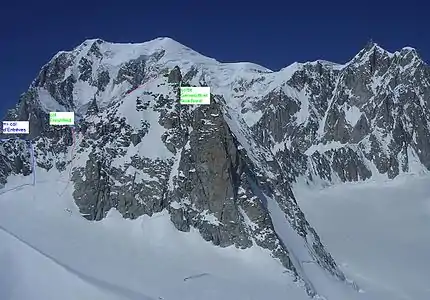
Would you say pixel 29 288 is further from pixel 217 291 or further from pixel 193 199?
pixel 193 199

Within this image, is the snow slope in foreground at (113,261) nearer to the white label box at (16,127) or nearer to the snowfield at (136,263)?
the snowfield at (136,263)

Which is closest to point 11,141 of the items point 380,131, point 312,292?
point 312,292

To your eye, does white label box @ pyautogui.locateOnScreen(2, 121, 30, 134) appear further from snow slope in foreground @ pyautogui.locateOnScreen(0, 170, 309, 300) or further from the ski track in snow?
the ski track in snow

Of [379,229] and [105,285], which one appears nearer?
[105,285]

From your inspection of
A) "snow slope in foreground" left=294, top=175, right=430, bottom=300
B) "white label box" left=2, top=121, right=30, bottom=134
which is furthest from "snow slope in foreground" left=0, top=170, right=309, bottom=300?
"snow slope in foreground" left=294, top=175, right=430, bottom=300

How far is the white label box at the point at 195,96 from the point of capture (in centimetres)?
7379

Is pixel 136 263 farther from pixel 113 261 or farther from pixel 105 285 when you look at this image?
pixel 105 285

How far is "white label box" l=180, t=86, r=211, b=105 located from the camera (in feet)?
242

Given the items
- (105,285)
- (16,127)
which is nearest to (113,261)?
(105,285)

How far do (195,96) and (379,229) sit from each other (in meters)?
58.6

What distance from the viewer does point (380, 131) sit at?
172 metres

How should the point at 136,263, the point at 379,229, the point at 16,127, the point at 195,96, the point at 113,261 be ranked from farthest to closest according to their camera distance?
the point at 379,229
the point at 16,127
the point at 195,96
the point at 136,263
the point at 113,261

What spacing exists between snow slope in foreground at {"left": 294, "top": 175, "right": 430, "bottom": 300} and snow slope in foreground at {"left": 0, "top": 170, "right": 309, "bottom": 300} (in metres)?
20.1

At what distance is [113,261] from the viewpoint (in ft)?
212
